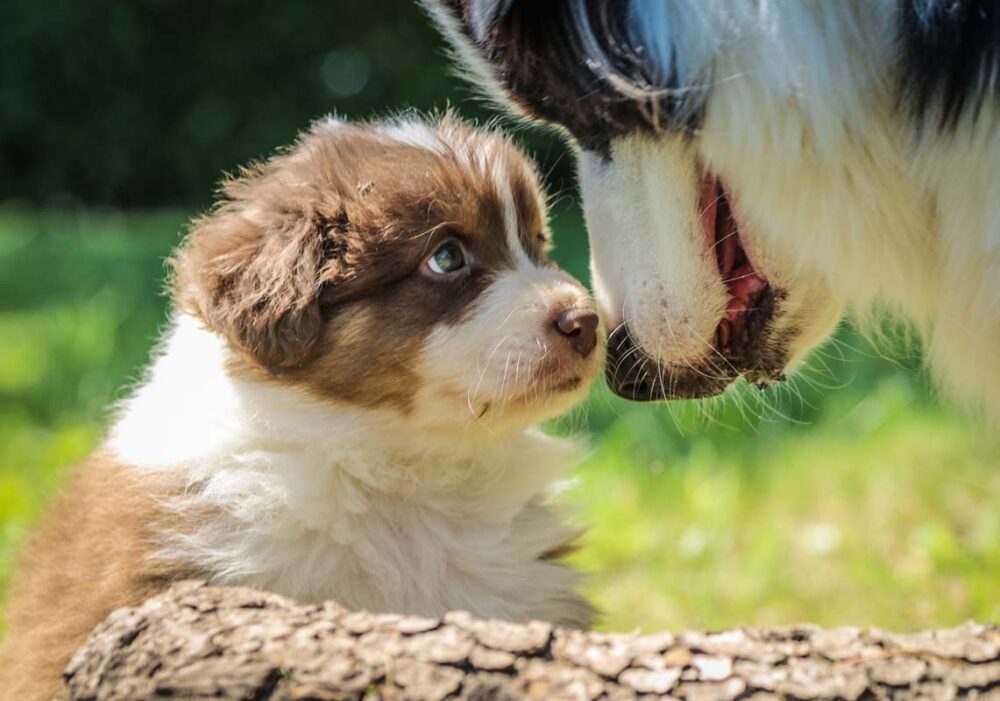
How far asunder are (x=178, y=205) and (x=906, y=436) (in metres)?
9.84

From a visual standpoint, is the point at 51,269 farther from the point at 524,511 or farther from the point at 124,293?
the point at 524,511

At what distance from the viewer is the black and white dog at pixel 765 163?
7.43 feet

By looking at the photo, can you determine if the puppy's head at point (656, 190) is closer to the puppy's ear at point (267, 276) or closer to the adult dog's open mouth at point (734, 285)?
the adult dog's open mouth at point (734, 285)

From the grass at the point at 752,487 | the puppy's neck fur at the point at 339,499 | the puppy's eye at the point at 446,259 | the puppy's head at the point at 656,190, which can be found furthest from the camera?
the grass at the point at 752,487

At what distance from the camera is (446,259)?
275 centimetres

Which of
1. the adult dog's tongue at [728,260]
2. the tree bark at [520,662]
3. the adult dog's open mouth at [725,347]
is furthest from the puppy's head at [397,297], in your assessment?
the tree bark at [520,662]

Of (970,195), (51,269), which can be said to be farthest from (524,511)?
(51,269)

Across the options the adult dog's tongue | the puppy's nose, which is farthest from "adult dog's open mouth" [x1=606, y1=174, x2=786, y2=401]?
the puppy's nose

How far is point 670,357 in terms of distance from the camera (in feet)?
9.14

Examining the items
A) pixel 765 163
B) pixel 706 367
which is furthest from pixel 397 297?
pixel 765 163

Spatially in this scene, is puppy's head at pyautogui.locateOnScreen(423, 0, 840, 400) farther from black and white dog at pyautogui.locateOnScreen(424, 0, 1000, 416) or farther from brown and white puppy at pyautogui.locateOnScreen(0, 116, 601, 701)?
brown and white puppy at pyautogui.locateOnScreen(0, 116, 601, 701)

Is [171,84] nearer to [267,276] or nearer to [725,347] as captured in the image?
[267,276]

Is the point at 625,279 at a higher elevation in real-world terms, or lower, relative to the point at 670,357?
higher

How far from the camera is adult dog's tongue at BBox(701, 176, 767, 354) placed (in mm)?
2600
